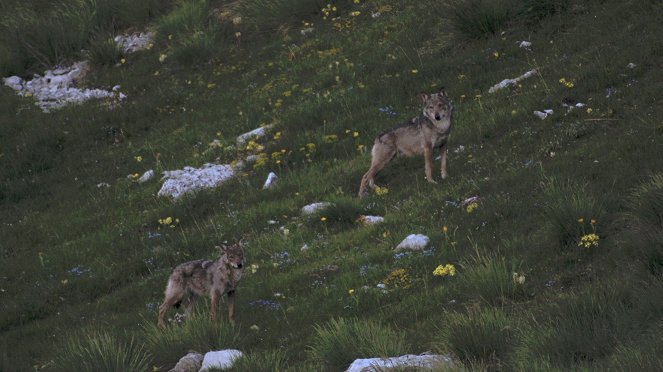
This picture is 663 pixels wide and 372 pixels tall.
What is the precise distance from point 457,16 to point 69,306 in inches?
400

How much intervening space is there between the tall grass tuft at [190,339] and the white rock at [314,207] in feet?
15.2

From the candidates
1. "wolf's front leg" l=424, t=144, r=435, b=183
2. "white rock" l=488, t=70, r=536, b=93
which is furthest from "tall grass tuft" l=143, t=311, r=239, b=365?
"white rock" l=488, t=70, r=536, b=93

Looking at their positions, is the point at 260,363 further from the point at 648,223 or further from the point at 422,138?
the point at 422,138

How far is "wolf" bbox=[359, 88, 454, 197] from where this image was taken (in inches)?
666

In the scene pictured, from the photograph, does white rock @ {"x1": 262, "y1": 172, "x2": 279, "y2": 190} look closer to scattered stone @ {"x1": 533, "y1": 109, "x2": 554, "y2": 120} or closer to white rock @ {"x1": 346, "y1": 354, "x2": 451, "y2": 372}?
scattered stone @ {"x1": 533, "y1": 109, "x2": 554, "y2": 120}

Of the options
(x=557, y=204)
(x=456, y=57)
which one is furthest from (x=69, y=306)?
(x=456, y=57)

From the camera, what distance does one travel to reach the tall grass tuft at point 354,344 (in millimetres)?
10133

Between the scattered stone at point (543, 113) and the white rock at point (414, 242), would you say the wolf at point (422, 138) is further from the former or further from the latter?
the white rock at point (414, 242)

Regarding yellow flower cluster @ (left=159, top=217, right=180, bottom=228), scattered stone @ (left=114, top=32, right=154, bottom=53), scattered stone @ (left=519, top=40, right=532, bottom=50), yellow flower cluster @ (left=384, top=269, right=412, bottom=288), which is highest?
yellow flower cluster @ (left=384, top=269, right=412, bottom=288)

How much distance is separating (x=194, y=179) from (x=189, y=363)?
8.81 m

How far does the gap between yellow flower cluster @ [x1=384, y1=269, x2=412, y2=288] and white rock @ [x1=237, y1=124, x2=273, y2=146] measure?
8594 millimetres

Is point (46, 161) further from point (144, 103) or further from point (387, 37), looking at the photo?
point (387, 37)

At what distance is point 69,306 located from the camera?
53.2ft

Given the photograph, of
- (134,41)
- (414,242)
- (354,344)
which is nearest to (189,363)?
(354,344)
